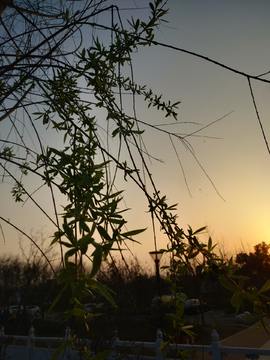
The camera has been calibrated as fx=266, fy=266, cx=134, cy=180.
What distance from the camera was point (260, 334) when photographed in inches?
369

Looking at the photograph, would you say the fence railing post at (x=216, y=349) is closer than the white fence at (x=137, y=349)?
No

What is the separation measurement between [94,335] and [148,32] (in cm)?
546

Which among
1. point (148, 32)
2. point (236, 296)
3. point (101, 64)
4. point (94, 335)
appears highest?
point (148, 32)

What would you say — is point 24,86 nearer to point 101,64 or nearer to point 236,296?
point 101,64

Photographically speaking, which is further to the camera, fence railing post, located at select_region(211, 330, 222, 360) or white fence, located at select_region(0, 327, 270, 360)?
fence railing post, located at select_region(211, 330, 222, 360)

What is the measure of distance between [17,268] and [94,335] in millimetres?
8380

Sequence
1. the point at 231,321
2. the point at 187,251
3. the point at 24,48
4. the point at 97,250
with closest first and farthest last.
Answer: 1. the point at 97,250
2. the point at 187,251
3. the point at 24,48
4. the point at 231,321

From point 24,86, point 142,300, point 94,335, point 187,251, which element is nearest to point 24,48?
point 24,86

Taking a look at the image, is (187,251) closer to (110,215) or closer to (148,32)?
(110,215)

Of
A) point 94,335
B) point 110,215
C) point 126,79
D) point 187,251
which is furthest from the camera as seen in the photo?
point 94,335

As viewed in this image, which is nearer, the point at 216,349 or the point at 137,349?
the point at 216,349

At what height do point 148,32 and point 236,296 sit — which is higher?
point 148,32

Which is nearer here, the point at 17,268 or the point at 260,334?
the point at 260,334

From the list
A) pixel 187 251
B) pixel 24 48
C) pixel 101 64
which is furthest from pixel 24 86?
pixel 187 251
